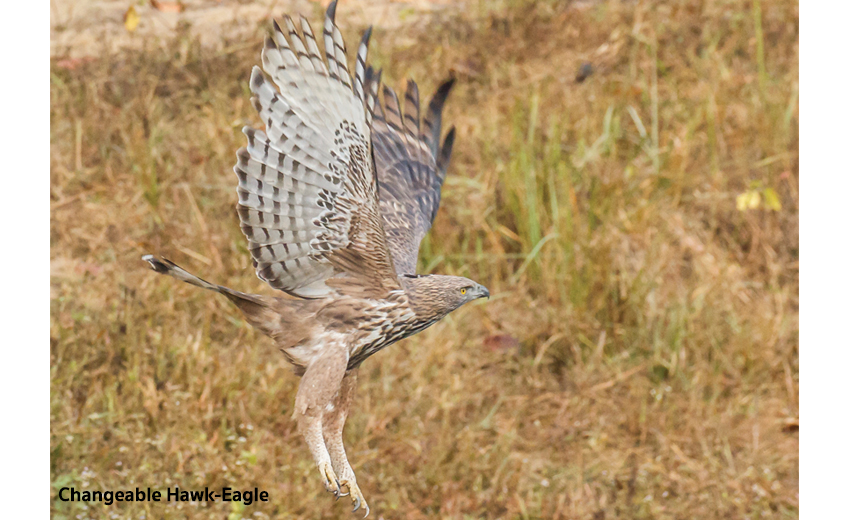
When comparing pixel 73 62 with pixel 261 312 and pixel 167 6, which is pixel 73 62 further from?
pixel 261 312

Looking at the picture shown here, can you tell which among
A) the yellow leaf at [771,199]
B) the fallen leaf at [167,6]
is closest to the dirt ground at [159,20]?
the fallen leaf at [167,6]

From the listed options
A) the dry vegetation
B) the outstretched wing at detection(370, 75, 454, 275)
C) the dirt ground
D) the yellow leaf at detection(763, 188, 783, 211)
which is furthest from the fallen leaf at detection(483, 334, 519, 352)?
the dirt ground

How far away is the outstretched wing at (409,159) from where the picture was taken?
2.94 meters

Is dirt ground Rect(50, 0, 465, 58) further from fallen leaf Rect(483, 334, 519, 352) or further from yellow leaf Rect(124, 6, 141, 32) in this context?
fallen leaf Rect(483, 334, 519, 352)

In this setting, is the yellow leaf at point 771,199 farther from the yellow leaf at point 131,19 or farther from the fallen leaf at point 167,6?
the yellow leaf at point 131,19

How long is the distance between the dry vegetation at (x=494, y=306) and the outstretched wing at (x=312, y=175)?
1.02 meters

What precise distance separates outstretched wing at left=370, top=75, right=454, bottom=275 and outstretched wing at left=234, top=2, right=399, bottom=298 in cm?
53

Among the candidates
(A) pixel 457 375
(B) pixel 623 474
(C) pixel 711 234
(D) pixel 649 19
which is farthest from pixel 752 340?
(D) pixel 649 19

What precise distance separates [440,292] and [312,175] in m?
0.49

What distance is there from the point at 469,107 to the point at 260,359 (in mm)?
2001

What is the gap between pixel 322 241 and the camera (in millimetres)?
2336

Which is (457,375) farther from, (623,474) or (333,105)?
(333,105)

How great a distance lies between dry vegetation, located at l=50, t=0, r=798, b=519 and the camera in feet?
11.8

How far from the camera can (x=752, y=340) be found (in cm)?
454
